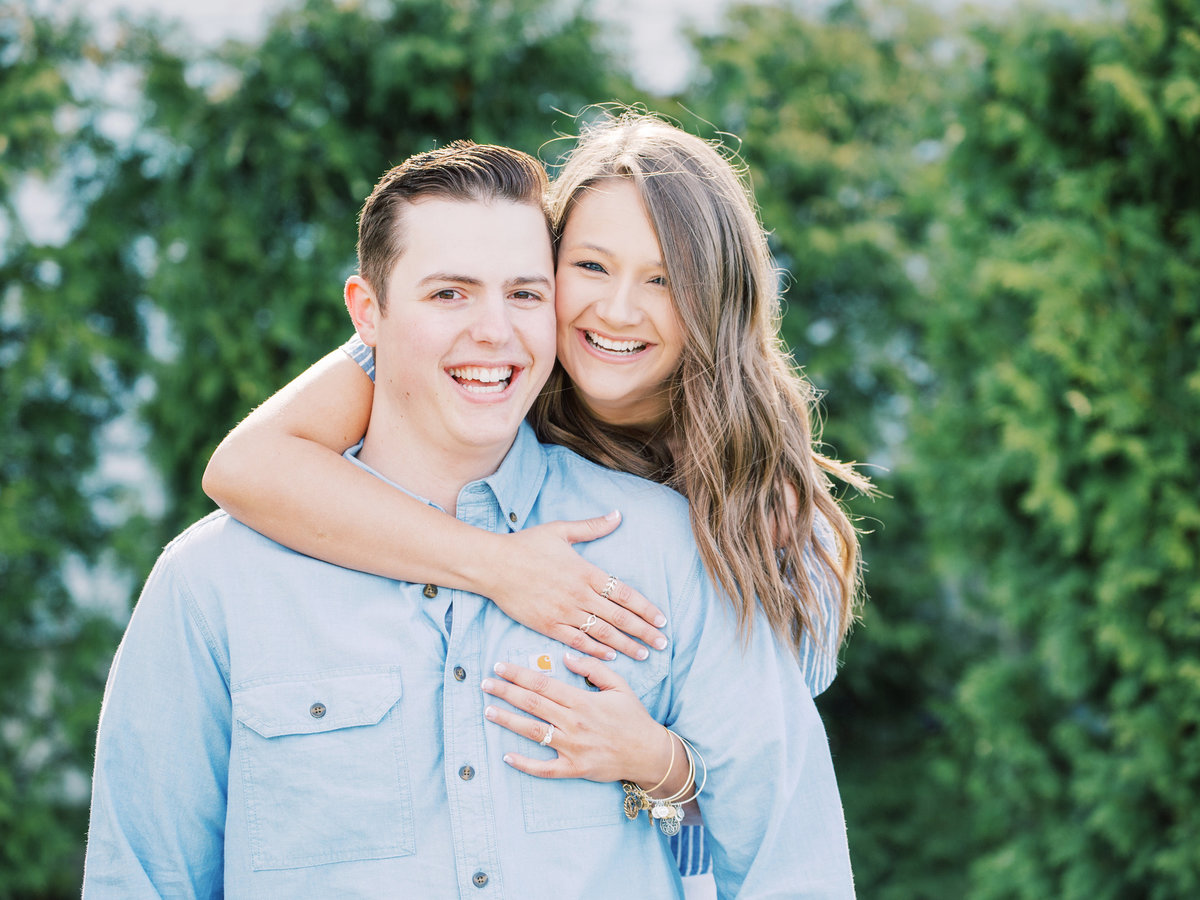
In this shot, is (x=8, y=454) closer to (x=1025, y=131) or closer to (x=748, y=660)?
(x=748, y=660)

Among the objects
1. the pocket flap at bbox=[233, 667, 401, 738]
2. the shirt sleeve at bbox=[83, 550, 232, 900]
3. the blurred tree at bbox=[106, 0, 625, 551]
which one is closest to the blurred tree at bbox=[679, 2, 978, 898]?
the blurred tree at bbox=[106, 0, 625, 551]

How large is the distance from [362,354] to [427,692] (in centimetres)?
79

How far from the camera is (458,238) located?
2039mm

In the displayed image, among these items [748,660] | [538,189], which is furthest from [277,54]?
[748,660]

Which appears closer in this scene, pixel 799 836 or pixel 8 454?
pixel 799 836

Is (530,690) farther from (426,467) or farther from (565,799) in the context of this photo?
(426,467)

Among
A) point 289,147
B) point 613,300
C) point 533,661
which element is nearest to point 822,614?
point 533,661

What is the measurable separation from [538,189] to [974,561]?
2887 mm

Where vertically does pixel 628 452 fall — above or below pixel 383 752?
above

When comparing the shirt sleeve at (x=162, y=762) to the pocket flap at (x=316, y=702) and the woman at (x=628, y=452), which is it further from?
the woman at (x=628, y=452)

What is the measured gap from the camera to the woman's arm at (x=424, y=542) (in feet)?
6.54

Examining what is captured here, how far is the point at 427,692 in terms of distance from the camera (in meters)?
1.92

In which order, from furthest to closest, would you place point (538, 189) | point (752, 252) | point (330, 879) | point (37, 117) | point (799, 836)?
point (37, 117) < point (752, 252) < point (538, 189) < point (799, 836) < point (330, 879)

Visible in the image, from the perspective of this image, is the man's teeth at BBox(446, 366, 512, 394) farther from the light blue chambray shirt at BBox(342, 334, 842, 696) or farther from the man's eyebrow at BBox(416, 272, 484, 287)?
the light blue chambray shirt at BBox(342, 334, 842, 696)
